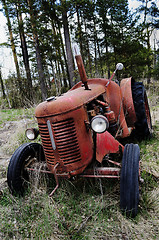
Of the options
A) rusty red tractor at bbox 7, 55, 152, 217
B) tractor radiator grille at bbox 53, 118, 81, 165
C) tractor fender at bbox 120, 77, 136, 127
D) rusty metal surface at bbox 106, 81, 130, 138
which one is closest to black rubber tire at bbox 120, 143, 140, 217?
rusty red tractor at bbox 7, 55, 152, 217

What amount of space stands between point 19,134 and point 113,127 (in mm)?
2831

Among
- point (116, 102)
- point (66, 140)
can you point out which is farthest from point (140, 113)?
point (66, 140)

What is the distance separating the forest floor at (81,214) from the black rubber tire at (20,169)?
142 mm

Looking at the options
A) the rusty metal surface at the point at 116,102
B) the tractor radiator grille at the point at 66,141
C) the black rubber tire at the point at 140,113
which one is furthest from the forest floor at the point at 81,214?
the black rubber tire at the point at 140,113

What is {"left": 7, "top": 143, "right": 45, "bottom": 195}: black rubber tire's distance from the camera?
244cm

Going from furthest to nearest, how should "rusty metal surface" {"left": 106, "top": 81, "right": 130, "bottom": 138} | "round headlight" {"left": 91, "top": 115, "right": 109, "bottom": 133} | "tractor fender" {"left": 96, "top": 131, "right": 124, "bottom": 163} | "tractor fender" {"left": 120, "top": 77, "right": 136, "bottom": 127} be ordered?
"tractor fender" {"left": 120, "top": 77, "right": 136, "bottom": 127} → "rusty metal surface" {"left": 106, "top": 81, "right": 130, "bottom": 138} → "tractor fender" {"left": 96, "top": 131, "right": 124, "bottom": 163} → "round headlight" {"left": 91, "top": 115, "right": 109, "bottom": 133}

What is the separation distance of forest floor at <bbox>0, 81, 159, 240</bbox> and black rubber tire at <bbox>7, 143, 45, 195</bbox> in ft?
0.47

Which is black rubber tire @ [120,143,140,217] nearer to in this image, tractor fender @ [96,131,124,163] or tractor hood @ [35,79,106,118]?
tractor fender @ [96,131,124,163]

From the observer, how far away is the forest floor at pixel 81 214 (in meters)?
1.83

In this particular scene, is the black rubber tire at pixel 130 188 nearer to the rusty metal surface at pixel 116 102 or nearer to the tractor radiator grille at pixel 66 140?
the tractor radiator grille at pixel 66 140

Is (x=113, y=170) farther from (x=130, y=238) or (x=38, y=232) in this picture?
(x=38, y=232)

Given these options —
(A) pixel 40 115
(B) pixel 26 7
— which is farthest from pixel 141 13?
(A) pixel 40 115

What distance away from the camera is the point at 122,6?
1295cm

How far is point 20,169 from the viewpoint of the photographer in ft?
8.20
